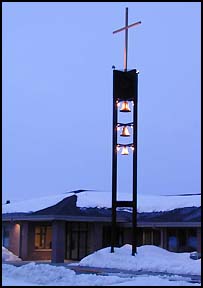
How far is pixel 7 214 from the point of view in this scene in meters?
34.1

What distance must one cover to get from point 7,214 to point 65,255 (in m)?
4.28

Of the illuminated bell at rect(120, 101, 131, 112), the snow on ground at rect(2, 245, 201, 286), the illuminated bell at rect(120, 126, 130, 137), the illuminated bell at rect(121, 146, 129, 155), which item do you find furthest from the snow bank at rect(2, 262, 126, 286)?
the illuminated bell at rect(120, 101, 131, 112)

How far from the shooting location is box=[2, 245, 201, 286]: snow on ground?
1559cm

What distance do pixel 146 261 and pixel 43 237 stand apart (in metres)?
11.2

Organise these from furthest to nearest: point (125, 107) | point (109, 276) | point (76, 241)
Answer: point (76, 241) < point (125, 107) < point (109, 276)

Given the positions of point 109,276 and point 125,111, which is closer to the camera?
point 109,276

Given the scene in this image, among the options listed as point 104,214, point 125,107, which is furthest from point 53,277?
point 104,214

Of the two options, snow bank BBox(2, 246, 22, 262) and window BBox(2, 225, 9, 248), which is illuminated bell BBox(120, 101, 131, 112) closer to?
snow bank BBox(2, 246, 22, 262)

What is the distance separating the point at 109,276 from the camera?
1723cm

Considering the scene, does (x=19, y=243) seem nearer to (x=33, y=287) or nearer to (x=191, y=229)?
(x=191, y=229)

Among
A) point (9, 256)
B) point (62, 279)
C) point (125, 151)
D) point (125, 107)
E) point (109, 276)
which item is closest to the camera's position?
point (62, 279)

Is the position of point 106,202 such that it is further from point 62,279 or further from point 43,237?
point 62,279

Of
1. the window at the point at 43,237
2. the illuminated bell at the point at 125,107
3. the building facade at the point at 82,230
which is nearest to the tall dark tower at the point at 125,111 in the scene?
the illuminated bell at the point at 125,107

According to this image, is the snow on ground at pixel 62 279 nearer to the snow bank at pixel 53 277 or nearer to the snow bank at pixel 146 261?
the snow bank at pixel 53 277
